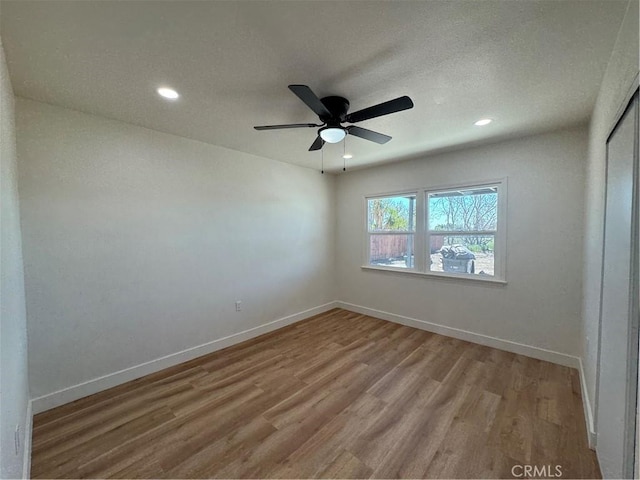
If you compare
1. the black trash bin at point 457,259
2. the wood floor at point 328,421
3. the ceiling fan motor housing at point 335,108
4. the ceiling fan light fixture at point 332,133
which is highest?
the ceiling fan motor housing at point 335,108

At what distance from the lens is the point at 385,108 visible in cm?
180

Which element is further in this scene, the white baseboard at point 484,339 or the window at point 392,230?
the window at point 392,230

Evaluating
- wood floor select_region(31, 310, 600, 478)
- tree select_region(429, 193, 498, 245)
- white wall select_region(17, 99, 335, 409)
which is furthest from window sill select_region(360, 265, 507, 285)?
white wall select_region(17, 99, 335, 409)

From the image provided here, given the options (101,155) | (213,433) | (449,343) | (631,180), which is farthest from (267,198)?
(631,180)

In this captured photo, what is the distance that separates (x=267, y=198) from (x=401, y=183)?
2081 millimetres

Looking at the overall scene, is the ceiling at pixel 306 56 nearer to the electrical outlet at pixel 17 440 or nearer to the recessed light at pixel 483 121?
the recessed light at pixel 483 121

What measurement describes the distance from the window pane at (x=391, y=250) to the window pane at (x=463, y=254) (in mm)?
375

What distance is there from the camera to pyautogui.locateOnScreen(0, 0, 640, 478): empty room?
1376 millimetres

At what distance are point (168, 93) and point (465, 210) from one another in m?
3.58

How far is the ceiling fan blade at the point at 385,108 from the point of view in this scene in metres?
1.71

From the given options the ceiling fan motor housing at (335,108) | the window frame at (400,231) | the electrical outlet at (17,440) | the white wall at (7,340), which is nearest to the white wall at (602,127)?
the ceiling fan motor housing at (335,108)

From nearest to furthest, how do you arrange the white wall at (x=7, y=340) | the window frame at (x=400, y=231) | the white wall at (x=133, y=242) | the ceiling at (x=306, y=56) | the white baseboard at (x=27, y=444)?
the white wall at (x=7, y=340)
the ceiling at (x=306, y=56)
the white baseboard at (x=27, y=444)
the white wall at (x=133, y=242)
the window frame at (x=400, y=231)

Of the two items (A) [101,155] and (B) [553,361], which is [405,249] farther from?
(A) [101,155]

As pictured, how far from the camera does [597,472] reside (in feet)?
5.13
